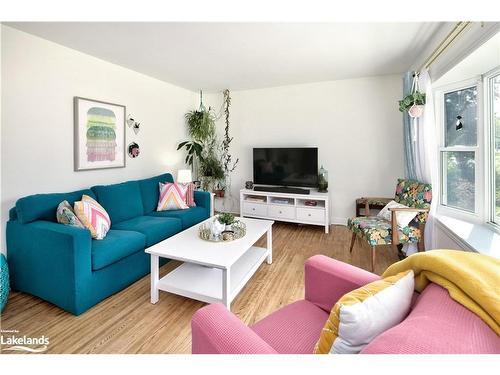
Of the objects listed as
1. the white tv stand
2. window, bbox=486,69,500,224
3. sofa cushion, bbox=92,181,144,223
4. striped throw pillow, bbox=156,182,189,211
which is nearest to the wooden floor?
sofa cushion, bbox=92,181,144,223

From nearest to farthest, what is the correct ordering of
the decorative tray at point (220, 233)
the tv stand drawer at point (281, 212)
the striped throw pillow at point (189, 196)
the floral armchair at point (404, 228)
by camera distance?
the decorative tray at point (220, 233)
the floral armchair at point (404, 228)
the striped throw pillow at point (189, 196)
the tv stand drawer at point (281, 212)

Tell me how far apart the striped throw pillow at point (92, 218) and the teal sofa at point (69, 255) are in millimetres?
71

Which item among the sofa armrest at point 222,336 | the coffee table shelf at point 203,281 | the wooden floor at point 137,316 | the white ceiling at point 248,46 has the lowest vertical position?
the wooden floor at point 137,316

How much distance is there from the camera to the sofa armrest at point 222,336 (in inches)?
30.8

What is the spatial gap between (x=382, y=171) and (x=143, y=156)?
3.56 m

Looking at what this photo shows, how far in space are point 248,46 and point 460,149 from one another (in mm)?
2333

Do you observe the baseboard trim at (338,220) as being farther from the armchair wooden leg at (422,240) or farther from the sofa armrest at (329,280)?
the sofa armrest at (329,280)

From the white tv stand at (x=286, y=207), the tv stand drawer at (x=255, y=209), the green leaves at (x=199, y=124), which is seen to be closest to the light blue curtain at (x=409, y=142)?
the white tv stand at (x=286, y=207)

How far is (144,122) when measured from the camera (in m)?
3.59

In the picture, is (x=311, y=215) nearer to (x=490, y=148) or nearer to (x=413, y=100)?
(x=413, y=100)

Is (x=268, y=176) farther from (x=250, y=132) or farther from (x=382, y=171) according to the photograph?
(x=382, y=171)

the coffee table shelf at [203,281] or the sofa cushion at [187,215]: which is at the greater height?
the sofa cushion at [187,215]

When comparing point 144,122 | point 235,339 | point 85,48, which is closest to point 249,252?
point 235,339

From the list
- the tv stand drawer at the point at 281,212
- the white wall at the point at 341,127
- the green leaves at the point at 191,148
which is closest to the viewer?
the white wall at the point at 341,127
